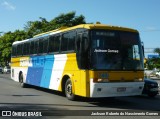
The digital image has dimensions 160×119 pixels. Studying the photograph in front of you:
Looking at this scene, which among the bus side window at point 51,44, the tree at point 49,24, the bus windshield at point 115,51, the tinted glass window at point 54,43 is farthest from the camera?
the tree at point 49,24

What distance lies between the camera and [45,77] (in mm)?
18156

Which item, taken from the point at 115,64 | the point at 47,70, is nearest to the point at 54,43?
the point at 47,70

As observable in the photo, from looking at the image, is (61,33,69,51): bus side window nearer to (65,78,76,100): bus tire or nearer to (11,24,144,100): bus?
(11,24,144,100): bus

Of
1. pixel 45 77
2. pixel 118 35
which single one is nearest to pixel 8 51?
pixel 45 77

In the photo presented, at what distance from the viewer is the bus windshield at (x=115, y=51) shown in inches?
514

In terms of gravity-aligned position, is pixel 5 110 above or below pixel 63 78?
below

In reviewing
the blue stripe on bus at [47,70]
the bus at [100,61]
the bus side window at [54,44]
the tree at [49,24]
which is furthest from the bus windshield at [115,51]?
the tree at [49,24]

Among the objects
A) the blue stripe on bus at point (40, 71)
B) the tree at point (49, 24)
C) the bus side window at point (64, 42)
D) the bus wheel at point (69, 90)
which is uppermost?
the tree at point (49, 24)

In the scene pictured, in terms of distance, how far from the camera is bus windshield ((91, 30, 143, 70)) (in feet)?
42.8

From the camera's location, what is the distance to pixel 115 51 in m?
13.3

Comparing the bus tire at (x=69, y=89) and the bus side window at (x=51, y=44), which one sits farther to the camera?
the bus side window at (x=51, y=44)

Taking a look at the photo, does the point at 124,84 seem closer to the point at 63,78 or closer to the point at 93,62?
the point at 93,62

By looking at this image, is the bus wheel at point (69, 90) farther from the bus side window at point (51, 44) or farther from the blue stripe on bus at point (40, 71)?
the bus side window at point (51, 44)

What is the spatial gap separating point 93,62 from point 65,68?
9.16 feet
